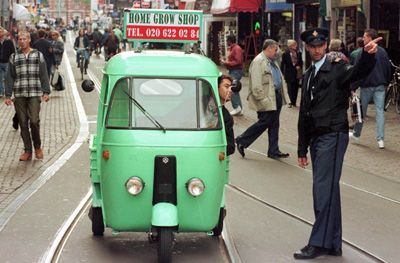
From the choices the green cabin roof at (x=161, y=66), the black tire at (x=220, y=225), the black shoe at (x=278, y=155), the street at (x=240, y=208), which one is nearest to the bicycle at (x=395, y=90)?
the street at (x=240, y=208)

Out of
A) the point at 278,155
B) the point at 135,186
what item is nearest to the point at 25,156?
the point at 278,155

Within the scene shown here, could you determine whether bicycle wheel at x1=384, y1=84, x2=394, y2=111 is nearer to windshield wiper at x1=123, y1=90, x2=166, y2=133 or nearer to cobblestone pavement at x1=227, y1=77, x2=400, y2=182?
cobblestone pavement at x1=227, y1=77, x2=400, y2=182

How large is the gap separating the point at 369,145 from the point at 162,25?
19.0ft

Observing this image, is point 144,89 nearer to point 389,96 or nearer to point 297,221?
point 297,221

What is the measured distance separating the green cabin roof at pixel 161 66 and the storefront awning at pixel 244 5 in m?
26.4

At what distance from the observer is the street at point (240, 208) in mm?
7496

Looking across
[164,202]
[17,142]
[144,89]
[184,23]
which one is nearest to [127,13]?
[184,23]

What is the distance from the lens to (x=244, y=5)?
33.8m

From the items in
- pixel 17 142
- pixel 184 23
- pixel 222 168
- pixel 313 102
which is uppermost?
pixel 184 23

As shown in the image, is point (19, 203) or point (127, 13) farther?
point (127, 13)

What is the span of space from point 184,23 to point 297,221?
267cm

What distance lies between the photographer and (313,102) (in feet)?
24.1

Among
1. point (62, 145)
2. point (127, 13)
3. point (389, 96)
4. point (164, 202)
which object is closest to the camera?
point (164, 202)

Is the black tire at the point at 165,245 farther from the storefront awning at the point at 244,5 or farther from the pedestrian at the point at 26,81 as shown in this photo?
the storefront awning at the point at 244,5
